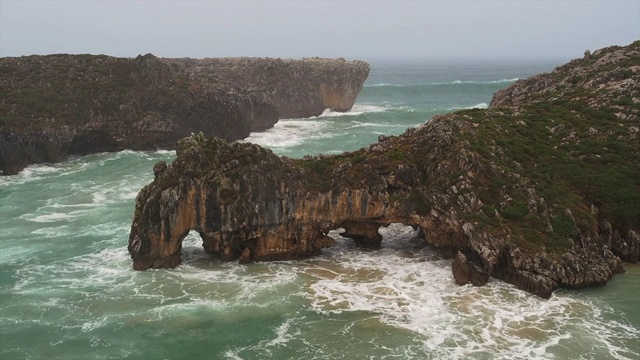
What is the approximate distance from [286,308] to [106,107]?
51.0 meters

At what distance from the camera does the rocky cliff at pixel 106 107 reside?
2623 inches

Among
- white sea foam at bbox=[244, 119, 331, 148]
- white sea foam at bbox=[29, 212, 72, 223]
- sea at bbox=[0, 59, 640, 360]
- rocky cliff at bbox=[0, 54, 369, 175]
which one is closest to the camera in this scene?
sea at bbox=[0, 59, 640, 360]

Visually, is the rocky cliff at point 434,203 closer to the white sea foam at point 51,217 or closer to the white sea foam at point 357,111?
the white sea foam at point 51,217

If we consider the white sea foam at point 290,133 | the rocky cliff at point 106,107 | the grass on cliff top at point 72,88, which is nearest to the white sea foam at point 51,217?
the rocky cliff at point 106,107

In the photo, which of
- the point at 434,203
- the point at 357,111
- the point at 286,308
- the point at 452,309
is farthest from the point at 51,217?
the point at 357,111

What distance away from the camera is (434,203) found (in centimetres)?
3603

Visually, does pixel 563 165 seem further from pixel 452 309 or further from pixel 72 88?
pixel 72 88

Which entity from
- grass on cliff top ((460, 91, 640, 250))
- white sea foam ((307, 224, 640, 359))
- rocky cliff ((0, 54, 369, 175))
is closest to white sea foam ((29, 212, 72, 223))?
rocky cliff ((0, 54, 369, 175))

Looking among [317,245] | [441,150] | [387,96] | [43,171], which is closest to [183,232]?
[317,245]

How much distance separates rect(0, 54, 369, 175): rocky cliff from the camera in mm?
66625

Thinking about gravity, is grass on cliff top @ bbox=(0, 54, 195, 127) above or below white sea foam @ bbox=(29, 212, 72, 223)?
above

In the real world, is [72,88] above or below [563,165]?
above

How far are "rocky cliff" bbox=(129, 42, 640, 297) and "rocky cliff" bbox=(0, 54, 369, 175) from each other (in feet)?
115

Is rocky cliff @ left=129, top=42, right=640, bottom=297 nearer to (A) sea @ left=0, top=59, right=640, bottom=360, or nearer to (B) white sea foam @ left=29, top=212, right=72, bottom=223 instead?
(A) sea @ left=0, top=59, right=640, bottom=360
